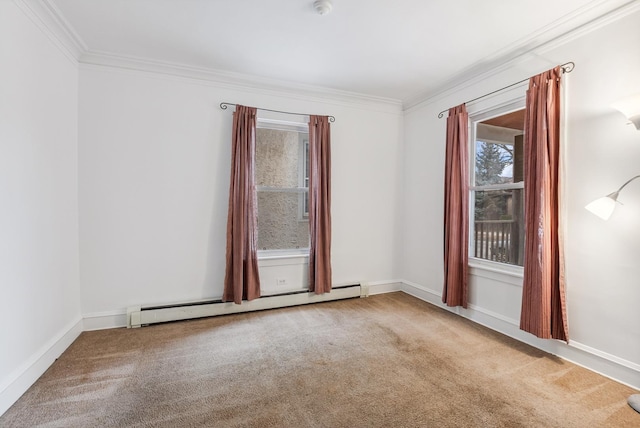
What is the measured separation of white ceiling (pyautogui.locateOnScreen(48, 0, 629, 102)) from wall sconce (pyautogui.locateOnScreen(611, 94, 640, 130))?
0.71 meters

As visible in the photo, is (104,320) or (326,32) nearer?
(326,32)

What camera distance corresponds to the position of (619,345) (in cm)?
201

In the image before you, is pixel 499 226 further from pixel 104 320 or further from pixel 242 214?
pixel 104 320

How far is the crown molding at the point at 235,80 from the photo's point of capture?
2.77 m

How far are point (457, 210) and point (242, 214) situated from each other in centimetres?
232

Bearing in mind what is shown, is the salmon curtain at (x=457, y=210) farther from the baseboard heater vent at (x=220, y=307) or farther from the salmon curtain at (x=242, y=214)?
the salmon curtain at (x=242, y=214)

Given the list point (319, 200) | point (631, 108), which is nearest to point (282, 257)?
point (319, 200)

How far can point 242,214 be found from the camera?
10.3ft

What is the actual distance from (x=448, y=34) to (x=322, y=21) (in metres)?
1.06

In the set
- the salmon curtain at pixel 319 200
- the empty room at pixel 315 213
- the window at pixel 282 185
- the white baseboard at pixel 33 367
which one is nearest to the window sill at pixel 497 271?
the empty room at pixel 315 213

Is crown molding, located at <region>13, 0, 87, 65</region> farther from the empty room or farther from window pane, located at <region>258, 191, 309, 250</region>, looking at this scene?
window pane, located at <region>258, 191, 309, 250</region>

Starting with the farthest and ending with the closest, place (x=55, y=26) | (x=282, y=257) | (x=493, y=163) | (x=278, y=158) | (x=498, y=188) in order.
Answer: (x=278, y=158), (x=282, y=257), (x=493, y=163), (x=498, y=188), (x=55, y=26)

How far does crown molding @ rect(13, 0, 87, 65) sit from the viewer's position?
197 cm

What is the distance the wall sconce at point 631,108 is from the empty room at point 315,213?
17 mm
